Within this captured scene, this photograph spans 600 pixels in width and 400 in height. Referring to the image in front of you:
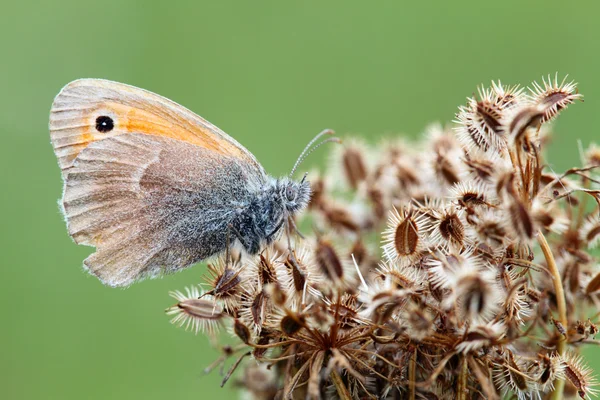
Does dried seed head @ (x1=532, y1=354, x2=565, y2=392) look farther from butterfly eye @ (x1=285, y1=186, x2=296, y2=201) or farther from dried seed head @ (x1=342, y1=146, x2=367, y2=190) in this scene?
dried seed head @ (x1=342, y1=146, x2=367, y2=190)

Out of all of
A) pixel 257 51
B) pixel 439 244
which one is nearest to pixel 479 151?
pixel 439 244

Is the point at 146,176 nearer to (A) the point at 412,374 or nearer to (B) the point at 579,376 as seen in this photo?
(A) the point at 412,374

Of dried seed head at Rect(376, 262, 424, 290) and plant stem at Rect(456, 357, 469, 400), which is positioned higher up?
dried seed head at Rect(376, 262, 424, 290)

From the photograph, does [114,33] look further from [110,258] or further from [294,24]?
[110,258]

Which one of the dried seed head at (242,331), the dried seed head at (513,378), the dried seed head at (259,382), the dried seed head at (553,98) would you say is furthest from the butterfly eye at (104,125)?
the dried seed head at (513,378)

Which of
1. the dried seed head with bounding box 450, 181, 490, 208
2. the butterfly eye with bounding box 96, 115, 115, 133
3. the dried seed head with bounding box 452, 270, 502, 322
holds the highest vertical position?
the butterfly eye with bounding box 96, 115, 115, 133

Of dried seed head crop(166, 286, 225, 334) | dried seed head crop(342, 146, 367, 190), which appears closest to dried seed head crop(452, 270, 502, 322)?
dried seed head crop(166, 286, 225, 334)

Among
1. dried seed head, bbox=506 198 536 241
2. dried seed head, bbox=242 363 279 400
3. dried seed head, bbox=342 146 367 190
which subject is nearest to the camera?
dried seed head, bbox=506 198 536 241
